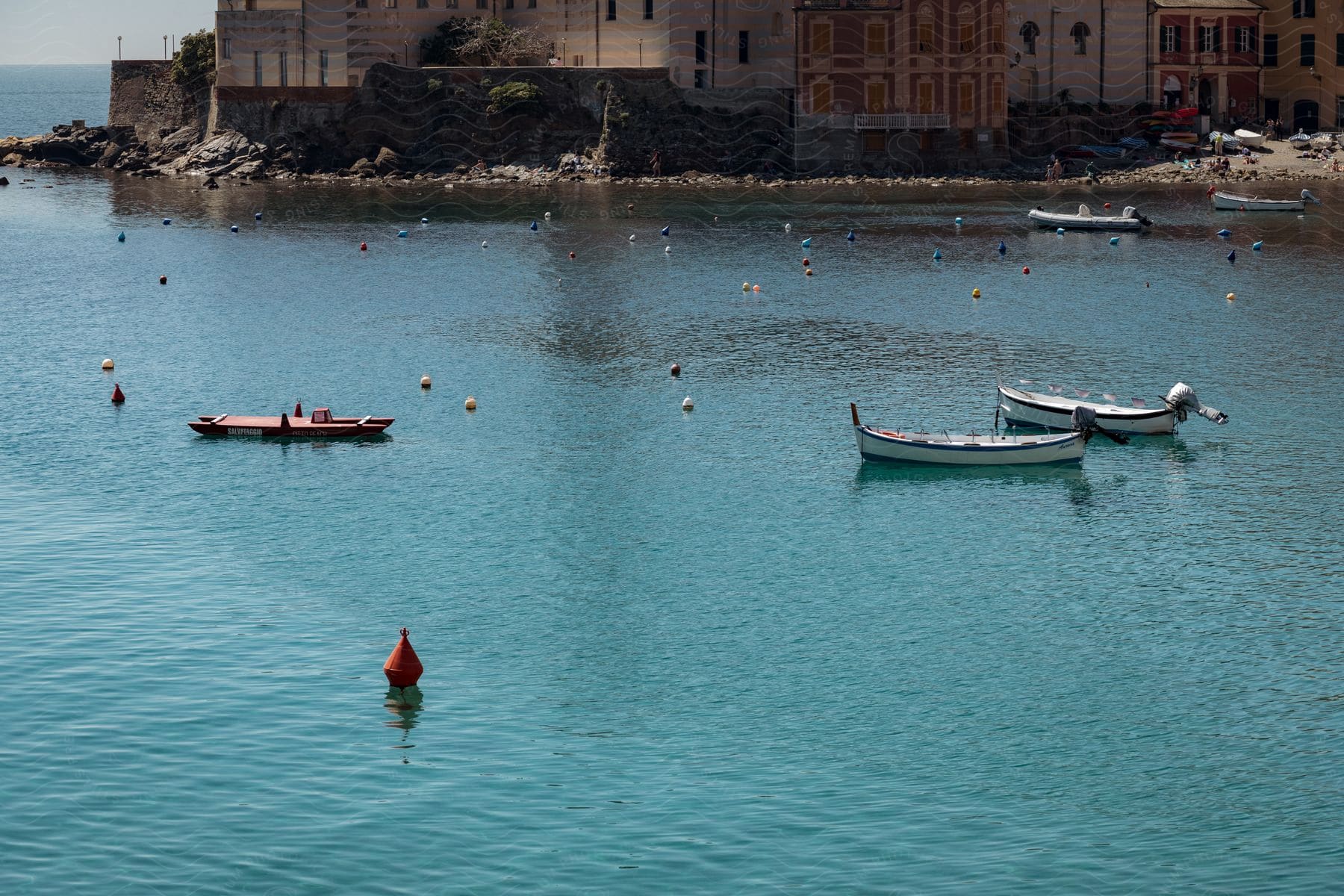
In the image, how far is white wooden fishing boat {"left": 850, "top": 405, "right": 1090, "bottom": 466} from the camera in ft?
161

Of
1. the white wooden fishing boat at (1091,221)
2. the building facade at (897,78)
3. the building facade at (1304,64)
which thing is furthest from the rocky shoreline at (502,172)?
the white wooden fishing boat at (1091,221)

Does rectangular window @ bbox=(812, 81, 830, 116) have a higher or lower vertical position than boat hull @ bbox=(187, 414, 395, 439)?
higher

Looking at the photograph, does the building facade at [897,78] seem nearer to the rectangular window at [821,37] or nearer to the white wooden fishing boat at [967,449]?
the rectangular window at [821,37]

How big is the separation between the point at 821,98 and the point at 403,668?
103m

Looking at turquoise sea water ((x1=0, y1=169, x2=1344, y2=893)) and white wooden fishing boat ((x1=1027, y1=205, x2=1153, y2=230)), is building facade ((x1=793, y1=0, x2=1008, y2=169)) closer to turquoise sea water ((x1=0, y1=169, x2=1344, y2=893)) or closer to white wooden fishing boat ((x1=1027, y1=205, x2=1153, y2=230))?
white wooden fishing boat ((x1=1027, y1=205, x2=1153, y2=230))

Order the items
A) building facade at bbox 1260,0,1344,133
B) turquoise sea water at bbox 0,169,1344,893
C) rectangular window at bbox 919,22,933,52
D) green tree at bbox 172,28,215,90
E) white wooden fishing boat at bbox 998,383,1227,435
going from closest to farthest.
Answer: turquoise sea water at bbox 0,169,1344,893 → white wooden fishing boat at bbox 998,383,1227,435 → rectangular window at bbox 919,22,933,52 → building facade at bbox 1260,0,1344,133 → green tree at bbox 172,28,215,90

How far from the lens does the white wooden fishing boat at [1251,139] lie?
133 metres

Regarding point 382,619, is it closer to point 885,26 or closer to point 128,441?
point 128,441

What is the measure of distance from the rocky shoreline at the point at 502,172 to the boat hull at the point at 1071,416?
77.8m

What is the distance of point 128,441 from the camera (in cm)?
5312

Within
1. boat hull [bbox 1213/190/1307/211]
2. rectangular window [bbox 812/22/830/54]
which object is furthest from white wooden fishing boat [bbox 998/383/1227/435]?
rectangular window [bbox 812/22/830/54]

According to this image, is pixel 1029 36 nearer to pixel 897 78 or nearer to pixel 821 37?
pixel 897 78

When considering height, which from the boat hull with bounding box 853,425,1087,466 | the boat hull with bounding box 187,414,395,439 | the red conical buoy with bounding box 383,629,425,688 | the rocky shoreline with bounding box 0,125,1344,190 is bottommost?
the red conical buoy with bounding box 383,629,425,688

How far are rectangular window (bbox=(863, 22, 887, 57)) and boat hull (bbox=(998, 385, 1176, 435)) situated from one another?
7848cm
